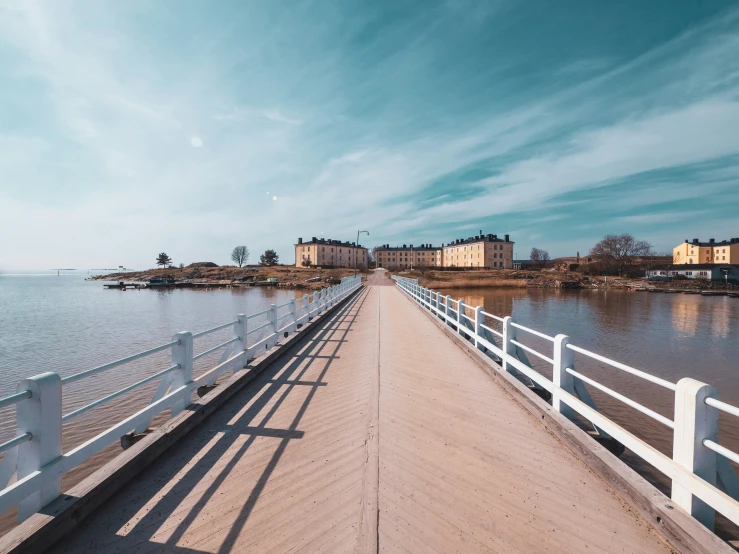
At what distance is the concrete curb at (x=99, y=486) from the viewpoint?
2572 mm

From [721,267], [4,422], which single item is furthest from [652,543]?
[721,267]

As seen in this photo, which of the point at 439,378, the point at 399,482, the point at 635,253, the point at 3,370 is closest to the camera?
the point at 399,482

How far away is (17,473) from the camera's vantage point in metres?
2.87

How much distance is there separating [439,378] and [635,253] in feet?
365

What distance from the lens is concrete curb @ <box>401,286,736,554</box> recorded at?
8.46 ft

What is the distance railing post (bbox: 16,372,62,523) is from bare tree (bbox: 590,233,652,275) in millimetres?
104765

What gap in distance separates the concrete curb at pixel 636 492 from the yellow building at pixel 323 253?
349 ft

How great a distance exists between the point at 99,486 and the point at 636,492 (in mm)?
5155

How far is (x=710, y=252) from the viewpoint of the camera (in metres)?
95.9

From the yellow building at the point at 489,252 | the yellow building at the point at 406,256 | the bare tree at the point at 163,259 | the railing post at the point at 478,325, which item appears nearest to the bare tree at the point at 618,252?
the yellow building at the point at 489,252

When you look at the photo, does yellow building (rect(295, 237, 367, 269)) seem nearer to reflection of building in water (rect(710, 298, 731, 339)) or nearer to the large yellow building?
the large yellow building

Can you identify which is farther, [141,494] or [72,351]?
[72,351]

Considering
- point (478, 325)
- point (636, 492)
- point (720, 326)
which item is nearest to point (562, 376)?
point (636, 492)

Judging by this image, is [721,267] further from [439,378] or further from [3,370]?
[3,370]
